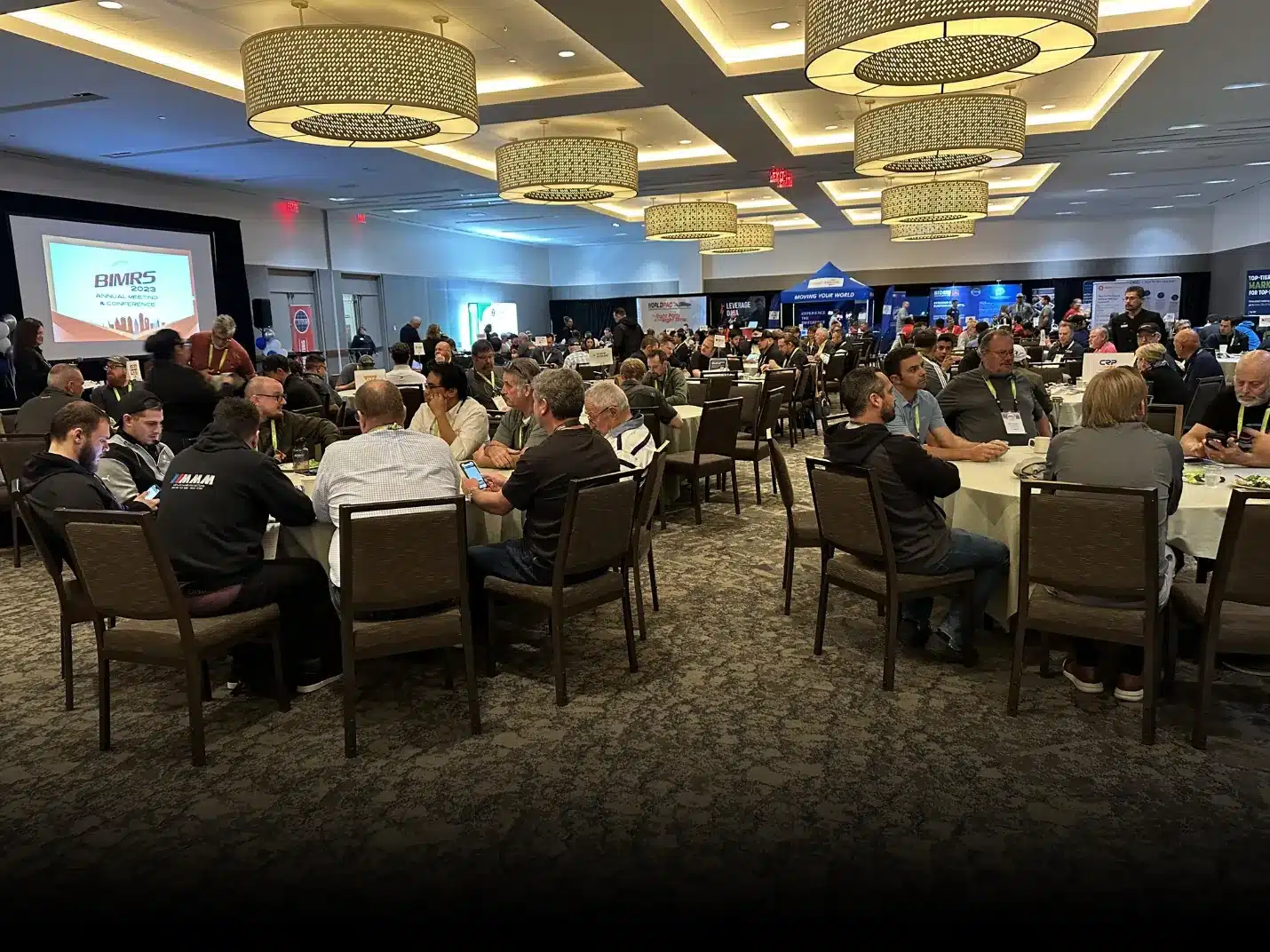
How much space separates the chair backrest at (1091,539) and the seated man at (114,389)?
6.16 m

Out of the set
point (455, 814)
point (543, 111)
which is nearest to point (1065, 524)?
point (455, 814)

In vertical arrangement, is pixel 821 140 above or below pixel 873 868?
above

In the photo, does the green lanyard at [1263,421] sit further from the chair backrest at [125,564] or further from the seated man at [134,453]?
the seated man at [134,453]

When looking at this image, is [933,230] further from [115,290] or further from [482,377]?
[115,290]

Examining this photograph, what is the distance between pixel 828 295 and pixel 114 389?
1507 centimetres

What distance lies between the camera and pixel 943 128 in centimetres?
689

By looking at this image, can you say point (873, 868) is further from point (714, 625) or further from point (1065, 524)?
point (714, 625)

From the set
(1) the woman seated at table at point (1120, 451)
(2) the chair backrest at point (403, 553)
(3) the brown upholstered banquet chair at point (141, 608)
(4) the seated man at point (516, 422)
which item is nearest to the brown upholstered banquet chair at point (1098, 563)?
(1) the woman seated at table at point (1120, 451)

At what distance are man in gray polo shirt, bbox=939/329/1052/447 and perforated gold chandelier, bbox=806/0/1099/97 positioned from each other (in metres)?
1.39

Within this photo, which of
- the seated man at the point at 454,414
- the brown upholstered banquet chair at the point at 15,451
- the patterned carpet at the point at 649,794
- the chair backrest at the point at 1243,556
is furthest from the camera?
the brown upholstered banquet chair at the point at 15,451

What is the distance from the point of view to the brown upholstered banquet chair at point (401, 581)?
9.66 ft

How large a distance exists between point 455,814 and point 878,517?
1.86 metres

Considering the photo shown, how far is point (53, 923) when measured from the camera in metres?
2.38

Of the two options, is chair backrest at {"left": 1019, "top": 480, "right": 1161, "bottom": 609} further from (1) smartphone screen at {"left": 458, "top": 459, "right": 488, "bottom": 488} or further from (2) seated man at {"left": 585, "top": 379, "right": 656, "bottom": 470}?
(1) smartphone screen at {"left": 458, "top": 459, "right": 488, "bottom": 488}
